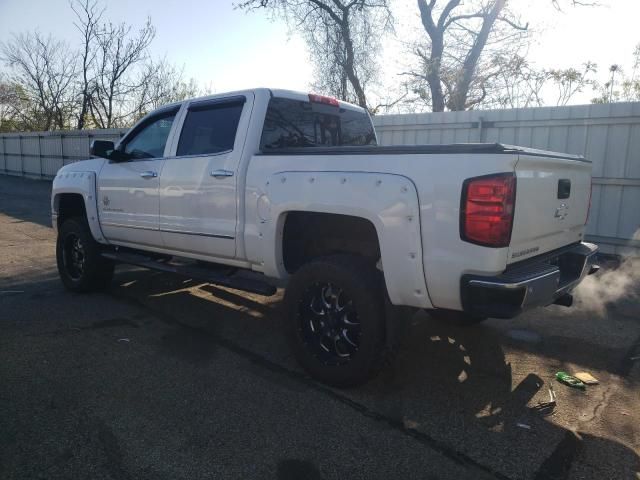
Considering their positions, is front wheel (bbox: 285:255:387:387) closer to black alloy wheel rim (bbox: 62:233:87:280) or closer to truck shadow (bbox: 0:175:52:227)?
black alloy wheel rim (bbox: 62:233:87:280)

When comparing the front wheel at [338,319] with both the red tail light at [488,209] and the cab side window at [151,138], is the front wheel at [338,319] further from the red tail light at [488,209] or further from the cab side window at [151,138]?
the cab side window at [151,138]

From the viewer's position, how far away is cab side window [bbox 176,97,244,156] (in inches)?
170

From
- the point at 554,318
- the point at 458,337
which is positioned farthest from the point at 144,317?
the point at 554,318

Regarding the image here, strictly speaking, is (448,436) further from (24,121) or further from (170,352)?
(24,121)

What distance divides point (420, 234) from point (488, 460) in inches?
50.1

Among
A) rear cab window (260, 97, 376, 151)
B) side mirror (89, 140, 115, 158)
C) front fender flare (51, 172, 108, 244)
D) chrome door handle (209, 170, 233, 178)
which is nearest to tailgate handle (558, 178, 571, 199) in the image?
rear cab window (260, 97, 376, 151)

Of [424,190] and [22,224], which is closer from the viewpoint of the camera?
[424,190]

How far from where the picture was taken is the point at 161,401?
3.26 meters

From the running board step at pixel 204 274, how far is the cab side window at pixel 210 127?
1.07m

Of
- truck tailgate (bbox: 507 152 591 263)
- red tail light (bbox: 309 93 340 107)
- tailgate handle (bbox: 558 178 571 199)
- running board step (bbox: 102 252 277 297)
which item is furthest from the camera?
red tail light (bbox: 309 93 340 107)

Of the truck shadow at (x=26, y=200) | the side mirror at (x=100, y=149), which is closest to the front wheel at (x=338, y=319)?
the side mirror at (x=100, y=149)

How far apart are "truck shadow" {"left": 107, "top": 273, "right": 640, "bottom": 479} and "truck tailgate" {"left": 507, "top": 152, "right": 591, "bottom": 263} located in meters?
1.01

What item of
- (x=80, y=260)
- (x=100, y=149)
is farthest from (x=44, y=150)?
(x=100, y=149)

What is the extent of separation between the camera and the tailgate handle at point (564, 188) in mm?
3371
